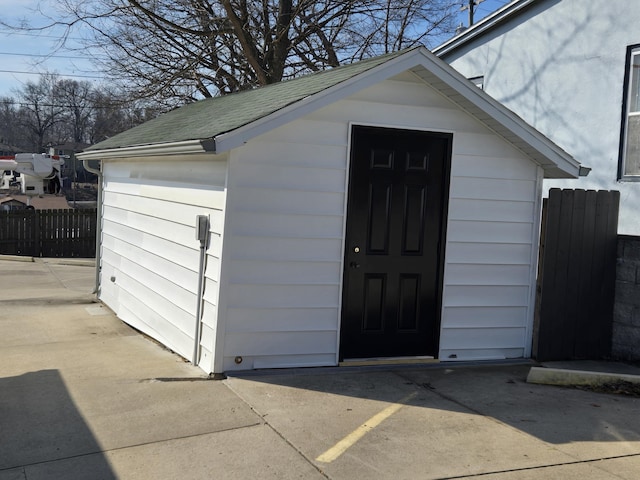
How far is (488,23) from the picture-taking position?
11.5 metres

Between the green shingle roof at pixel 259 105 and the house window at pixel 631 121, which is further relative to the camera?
the house window at pixel 631 121

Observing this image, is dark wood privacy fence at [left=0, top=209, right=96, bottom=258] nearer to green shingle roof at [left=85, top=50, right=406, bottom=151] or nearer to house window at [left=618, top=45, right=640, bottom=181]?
green shingle roof at [left=85, top=50, right=406, bottom=151]

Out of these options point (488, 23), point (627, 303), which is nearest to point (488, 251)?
point (627, 303)

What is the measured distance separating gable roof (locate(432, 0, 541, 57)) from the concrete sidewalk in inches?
235

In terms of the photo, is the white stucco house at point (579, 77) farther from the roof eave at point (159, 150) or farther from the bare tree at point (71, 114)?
the bare tree at point (71, 114)

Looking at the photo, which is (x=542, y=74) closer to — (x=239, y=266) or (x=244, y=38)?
(x=239, y=266)

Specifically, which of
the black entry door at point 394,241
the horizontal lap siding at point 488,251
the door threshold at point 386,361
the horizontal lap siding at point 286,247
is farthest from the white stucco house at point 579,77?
the horizontal lap siding at point 286,247

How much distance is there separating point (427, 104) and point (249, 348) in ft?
10.1

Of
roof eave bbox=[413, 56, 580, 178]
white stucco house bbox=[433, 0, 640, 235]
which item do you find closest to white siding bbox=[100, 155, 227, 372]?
roof eave bbox=[413, 56, 580, 178]

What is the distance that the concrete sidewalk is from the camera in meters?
4.59

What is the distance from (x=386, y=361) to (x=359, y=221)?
4.92 ft

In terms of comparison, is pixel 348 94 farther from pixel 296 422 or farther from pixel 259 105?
pixel 296 422

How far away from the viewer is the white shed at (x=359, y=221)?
6.62 meters

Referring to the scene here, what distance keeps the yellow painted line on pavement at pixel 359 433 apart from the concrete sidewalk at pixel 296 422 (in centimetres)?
1
